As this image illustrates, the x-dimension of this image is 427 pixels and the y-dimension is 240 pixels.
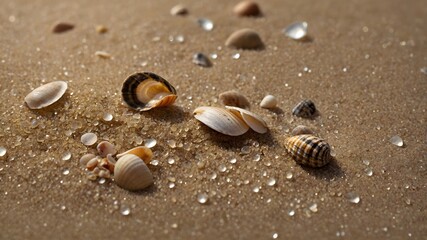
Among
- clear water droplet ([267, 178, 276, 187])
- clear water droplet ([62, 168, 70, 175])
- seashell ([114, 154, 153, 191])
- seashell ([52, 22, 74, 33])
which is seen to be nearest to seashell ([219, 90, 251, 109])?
clear water droplet ([267, 178, 276, 187])

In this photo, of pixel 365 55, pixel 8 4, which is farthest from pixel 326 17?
pixel 8 4

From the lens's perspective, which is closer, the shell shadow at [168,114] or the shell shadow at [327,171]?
the shell shadow at [327,171]

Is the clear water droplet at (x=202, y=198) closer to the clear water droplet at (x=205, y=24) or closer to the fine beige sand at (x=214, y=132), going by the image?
the fine beige sand at (x=214, y=132)

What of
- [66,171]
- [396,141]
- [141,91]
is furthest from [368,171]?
[66,171]

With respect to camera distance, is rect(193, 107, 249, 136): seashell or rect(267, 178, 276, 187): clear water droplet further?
rect(193, 107, 249, 136): seashell

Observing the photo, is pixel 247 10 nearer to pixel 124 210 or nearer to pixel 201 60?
pixel 201 60

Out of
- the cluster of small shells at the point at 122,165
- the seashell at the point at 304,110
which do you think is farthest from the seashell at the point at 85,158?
the seashell at the point at 304,110

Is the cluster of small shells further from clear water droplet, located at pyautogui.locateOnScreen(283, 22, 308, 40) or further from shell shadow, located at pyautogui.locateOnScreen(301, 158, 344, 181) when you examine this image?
clear water droplet, located at pyautogui.locateOnScreen(283, 22, 308, 40)

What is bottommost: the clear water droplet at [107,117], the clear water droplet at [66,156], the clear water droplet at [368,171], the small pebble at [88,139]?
the clear water droplet at [368,171]
